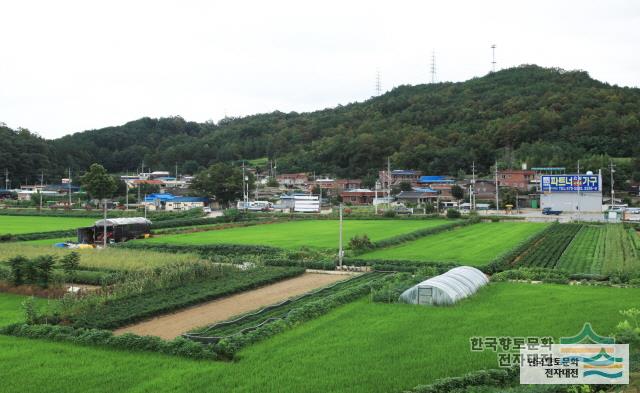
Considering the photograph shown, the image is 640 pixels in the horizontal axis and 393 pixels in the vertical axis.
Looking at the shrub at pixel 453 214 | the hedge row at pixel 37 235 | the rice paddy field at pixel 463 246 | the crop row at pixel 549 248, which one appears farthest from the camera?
the shrub at pixel 453 214

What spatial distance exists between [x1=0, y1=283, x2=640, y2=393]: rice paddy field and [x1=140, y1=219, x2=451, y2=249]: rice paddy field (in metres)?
15.1

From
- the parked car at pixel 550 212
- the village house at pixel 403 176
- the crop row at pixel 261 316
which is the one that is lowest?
the crop row at pixel 261 316

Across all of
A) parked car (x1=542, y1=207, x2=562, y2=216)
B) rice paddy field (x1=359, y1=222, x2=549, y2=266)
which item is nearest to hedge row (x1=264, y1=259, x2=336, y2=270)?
rice paddy field (x1=359, y1=222, x2=549, y2=266)

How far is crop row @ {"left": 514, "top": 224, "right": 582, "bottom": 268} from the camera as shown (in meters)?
22.1

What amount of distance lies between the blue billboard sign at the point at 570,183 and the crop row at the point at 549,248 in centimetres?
1578

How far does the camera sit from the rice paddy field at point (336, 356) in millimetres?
8727

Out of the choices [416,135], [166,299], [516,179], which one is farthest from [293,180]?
[166,299]

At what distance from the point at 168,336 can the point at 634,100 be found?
87.0m

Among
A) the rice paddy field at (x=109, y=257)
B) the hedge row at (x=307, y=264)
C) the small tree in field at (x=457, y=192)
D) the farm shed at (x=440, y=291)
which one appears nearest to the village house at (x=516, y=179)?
the small tree in field at (x=457, y=192)

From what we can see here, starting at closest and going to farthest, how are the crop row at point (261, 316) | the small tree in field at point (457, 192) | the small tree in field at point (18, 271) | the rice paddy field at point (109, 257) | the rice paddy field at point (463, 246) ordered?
1. the crop row at point (261, 316)
2. the small tree in field at point (18, 271)
3. the rice paddy field at point (109, 257)
4. the rice paddy field at point (463, 246)
5. the small tree in field at point (457, 192)

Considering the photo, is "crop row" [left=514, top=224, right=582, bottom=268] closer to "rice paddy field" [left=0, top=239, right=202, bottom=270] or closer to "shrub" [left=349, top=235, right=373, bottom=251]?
"shrub" [left=349, top=235, right=373, bottom=251]

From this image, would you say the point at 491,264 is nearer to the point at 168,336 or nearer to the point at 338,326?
the point at 338,326

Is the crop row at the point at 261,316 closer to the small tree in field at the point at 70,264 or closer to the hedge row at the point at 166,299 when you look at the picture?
the hedge row at the point at 166,299

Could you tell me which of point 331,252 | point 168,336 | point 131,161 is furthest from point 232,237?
point 131,161
